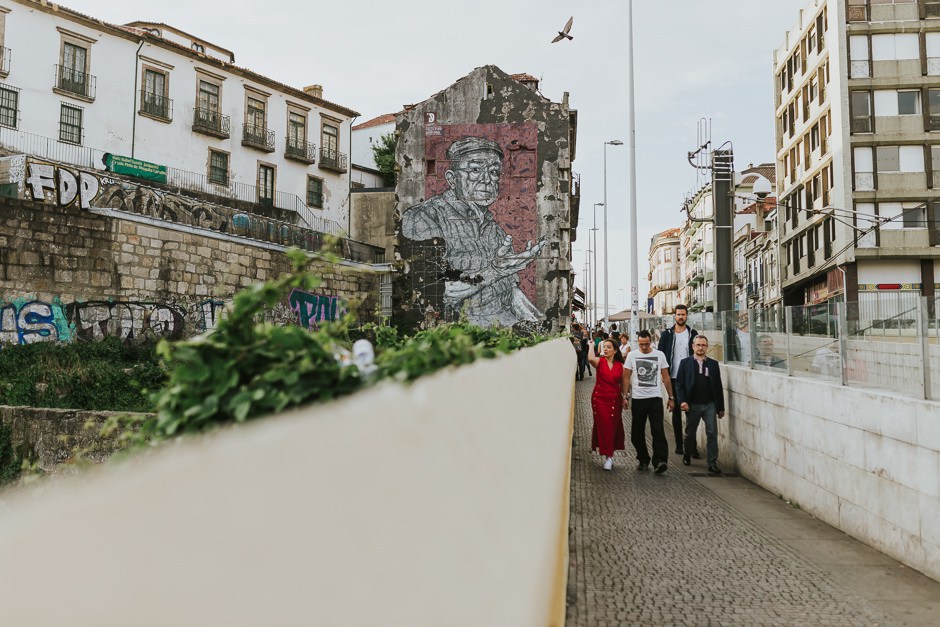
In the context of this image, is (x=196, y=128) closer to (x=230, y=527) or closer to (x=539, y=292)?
(x=539, y=292)

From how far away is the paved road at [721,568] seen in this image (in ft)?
17.0

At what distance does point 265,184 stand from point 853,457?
36588 millimetres

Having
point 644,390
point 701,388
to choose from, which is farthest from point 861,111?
point 644,390

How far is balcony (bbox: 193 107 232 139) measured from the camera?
36.8m

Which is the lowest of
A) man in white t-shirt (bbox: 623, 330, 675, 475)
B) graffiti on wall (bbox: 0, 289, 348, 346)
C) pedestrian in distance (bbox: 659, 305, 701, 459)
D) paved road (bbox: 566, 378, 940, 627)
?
paved road (bbox: 566, 378, 940, 627)

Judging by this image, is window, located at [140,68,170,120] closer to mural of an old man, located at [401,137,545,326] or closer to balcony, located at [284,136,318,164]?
balcony, located at [284,136,318,164]

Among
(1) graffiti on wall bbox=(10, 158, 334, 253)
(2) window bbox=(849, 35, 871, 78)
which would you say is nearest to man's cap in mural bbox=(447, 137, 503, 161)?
(1) graffiti on wall bbox=(10, 158, 334, 253)

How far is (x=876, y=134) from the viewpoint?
3634 centimetres

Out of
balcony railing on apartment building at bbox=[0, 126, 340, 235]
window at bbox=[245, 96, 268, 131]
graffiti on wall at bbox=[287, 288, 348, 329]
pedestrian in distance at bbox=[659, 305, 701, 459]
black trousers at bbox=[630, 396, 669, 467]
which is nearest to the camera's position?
black trousers at bbox=[630, 396, 669, 467]

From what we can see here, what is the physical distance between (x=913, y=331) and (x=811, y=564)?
2.15 metres

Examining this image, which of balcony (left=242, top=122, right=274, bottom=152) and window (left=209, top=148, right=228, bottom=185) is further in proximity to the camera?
balcony (left=242, top=122, right=274, bottom=152)

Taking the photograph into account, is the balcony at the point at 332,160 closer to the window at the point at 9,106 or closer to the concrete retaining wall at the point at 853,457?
the window at the point at 9,106

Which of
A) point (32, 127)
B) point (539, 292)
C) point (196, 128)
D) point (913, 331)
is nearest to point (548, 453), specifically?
point (913, 331)

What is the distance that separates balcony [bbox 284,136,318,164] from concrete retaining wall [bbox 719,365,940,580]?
34.1 m
